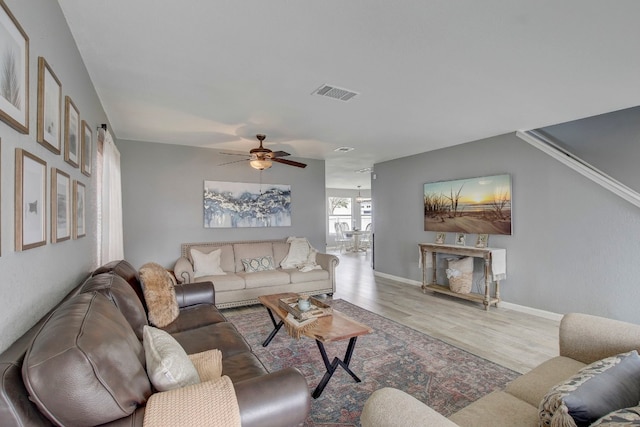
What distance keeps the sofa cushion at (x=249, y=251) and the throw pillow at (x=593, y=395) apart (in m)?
4.36

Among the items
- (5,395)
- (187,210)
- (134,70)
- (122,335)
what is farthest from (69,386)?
(187,210)

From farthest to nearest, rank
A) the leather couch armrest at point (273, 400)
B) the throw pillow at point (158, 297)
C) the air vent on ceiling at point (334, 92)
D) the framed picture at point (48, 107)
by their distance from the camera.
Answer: the air vent on ceiling at point (334, 92) < the throw pillow at point (158, 297) < the framed picture at point (48, 107) < the leather couch armrest at point (273, 400)

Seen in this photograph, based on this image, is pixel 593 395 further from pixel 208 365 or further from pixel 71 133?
pixel 71 133

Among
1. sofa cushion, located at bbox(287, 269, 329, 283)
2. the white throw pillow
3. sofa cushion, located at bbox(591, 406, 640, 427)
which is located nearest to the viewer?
sofa cushion, located at bbox(591, 406, 640, 427)

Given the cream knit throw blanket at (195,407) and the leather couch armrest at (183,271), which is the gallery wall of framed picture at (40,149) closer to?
the cream knit throw blanket at (195,407)

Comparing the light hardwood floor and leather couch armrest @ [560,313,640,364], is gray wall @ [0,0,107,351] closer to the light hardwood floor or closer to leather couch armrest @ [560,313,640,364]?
leather couch armrest @ [560,313,640,364]

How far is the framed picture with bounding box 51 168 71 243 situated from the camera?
1.59m

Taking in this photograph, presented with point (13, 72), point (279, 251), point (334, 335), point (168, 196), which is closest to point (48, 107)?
point (13, 72)

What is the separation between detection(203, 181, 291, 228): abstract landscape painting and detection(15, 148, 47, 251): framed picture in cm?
375

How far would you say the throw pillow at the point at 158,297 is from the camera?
2439mm

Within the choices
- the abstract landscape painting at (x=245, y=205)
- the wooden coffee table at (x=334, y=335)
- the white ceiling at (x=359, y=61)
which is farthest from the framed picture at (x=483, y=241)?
the abstract landscape painting at (x=245, y=205)

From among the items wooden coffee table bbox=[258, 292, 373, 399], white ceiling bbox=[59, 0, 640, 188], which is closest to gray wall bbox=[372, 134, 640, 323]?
white ceiling bbox=[59, 0, 640, 188]

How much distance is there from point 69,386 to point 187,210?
4.42 meters

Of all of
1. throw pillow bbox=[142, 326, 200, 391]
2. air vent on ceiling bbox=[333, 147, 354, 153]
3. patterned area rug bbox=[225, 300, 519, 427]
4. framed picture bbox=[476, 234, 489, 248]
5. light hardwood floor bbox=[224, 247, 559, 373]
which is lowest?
light hardwood floor bbox=[224, 247, 559, 373]
